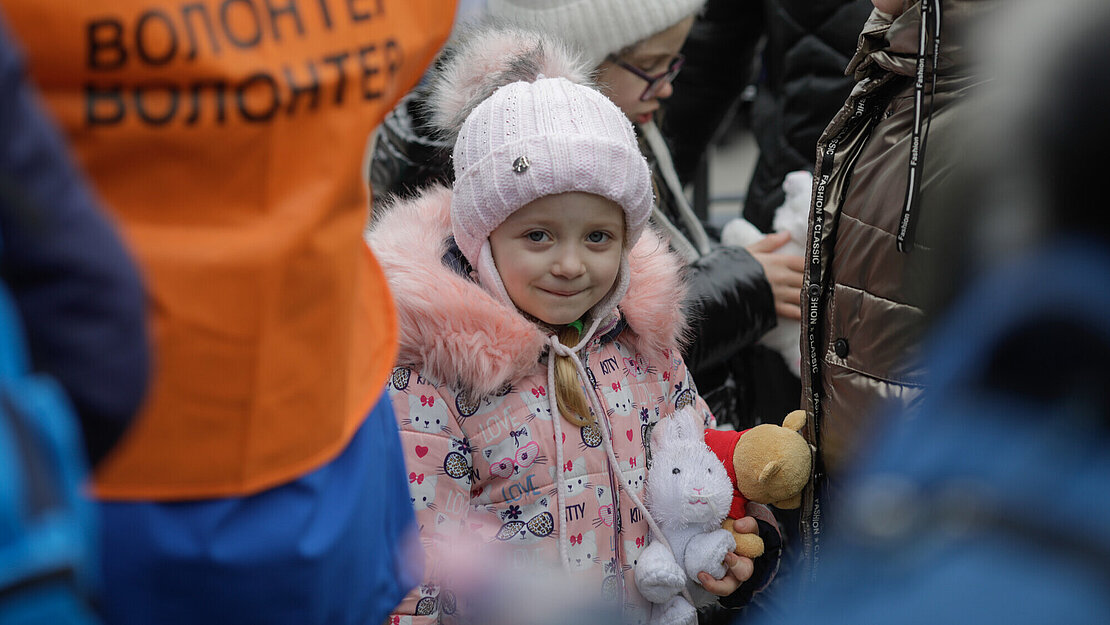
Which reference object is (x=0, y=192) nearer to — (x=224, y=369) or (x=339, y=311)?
(x=224, y=369)

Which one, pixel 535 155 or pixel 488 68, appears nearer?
pixel 535 155

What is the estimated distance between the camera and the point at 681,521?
6.01 ft

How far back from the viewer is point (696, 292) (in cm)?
233

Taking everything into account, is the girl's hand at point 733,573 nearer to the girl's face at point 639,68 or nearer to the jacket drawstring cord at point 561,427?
the jacket drawstring cord at point 561,427

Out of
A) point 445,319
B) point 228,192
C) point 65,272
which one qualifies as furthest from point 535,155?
point 65,272

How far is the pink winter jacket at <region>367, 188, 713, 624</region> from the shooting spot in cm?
166

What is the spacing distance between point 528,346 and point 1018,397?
47.1 inches

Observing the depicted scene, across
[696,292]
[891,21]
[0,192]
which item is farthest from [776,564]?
[0,192]

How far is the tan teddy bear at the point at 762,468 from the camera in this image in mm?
1876

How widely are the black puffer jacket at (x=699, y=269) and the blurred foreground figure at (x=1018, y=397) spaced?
1.60 meters

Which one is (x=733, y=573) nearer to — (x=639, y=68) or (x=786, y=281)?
(x=786, y=281)

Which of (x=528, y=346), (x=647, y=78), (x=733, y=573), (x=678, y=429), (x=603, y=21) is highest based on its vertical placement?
(x=603, y=21)

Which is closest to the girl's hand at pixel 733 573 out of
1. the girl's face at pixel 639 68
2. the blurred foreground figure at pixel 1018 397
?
the girl's face at pixel 639 68

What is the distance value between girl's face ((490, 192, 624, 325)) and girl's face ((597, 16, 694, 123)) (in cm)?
66
